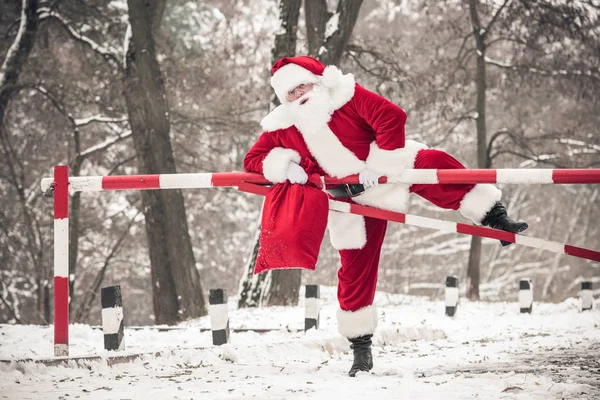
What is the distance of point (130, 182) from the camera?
5.32m

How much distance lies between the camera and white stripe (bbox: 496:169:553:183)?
178 inches

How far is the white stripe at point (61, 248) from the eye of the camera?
5.30 metres

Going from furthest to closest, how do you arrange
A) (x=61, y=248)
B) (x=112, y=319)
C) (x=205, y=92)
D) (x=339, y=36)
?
1. (x=205, y=92)
2. (x=339, y=36)
3. (x=112, y=319)
4. (x=61, y=248)

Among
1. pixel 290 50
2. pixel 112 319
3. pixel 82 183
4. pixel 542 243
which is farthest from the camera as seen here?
pixel 290 50

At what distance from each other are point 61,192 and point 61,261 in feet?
1.56

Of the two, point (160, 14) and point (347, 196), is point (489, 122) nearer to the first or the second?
point (160, 14)

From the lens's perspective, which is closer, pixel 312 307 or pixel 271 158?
pixel 271 158

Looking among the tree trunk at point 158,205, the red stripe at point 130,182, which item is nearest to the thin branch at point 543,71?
the tree trunk at point 158,205

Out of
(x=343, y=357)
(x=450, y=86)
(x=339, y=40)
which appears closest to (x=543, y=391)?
(x=343, y=357)

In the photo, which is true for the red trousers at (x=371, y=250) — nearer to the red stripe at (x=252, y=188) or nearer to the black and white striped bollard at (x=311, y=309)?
the red stripe at (x=252, y=188)

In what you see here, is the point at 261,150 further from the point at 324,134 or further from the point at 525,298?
the point at 525,298

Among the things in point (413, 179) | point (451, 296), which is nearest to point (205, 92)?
point (451, 296)

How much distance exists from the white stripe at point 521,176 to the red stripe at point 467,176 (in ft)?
0.19

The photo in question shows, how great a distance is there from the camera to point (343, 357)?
19.2 ft
